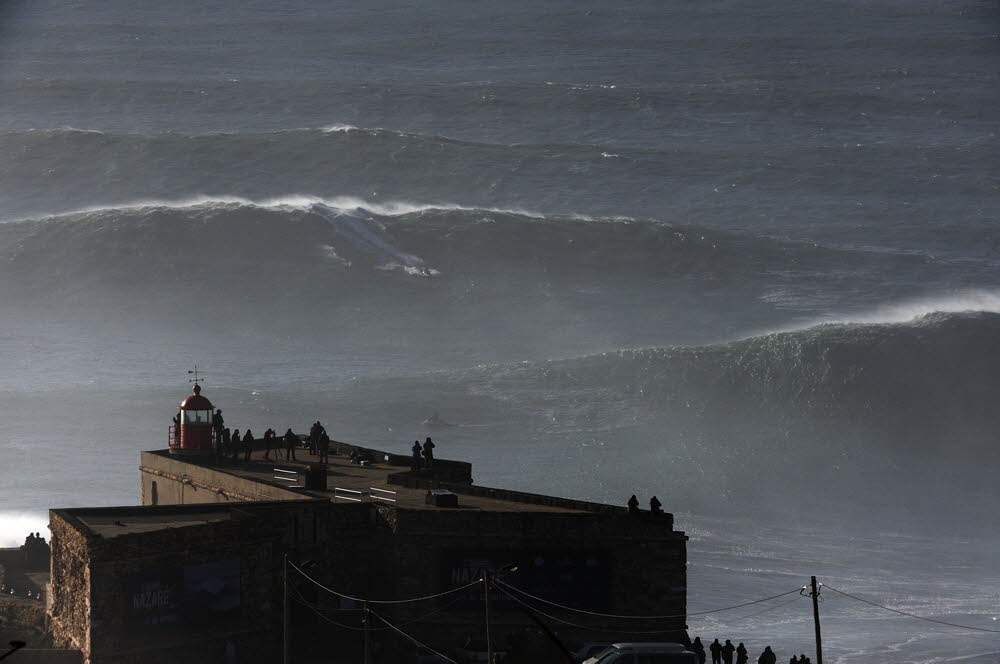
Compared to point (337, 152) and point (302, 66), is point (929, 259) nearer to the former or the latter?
point (337, 152)

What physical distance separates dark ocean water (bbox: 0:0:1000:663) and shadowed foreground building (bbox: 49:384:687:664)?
994 cm

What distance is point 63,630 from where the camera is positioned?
31266mm

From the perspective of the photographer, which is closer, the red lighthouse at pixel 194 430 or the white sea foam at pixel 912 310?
the red lighthouse at pixel 194 430

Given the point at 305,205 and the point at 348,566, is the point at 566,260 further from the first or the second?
the point at 348,566

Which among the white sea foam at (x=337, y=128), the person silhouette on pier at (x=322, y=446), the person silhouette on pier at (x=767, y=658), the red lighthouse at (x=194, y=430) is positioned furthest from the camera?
the white sea foam at (x=337, y=128)

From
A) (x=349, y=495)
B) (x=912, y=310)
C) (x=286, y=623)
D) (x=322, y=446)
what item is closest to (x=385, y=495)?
(x=349, y=495)

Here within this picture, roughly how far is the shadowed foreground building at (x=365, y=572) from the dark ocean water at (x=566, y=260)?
994cm

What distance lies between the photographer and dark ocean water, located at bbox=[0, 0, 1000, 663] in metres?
60.7

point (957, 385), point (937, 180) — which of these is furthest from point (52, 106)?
point (957, 385)

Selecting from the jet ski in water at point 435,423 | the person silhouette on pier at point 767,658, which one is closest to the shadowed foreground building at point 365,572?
the person silhouette on pier at point 767,658

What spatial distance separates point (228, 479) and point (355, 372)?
43626 millimetres

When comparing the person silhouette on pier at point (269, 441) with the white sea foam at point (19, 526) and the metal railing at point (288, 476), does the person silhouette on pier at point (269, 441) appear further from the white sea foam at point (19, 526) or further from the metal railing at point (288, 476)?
the white sea foam at point (19, 526)

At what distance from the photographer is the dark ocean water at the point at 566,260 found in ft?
199

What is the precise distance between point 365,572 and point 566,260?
221 feet
